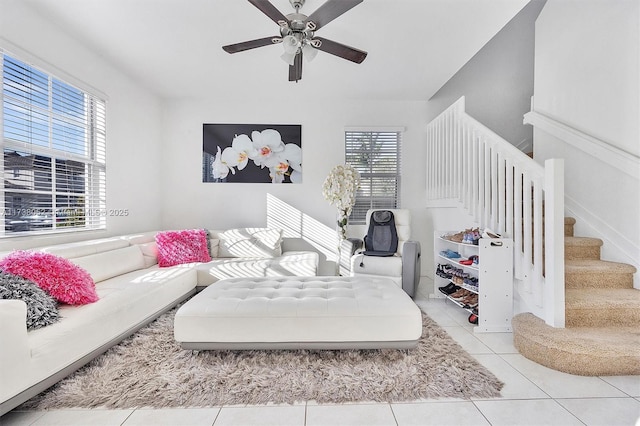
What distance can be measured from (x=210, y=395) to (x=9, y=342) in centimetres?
95

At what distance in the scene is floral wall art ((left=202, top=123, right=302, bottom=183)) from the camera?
14.8 ft

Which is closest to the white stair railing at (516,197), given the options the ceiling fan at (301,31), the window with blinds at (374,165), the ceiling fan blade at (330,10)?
the window with blinds at (374,165)

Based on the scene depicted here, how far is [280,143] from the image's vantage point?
453cm

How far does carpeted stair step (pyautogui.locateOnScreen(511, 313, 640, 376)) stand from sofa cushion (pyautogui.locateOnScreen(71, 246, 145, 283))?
3.31m

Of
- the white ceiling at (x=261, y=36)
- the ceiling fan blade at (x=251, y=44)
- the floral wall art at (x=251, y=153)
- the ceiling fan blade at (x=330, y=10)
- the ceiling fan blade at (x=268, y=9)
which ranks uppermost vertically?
the white ceiling at (x=261, y=36)

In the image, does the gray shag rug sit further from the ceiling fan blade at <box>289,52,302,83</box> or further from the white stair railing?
the ceiling fan blade at <box>289,52,302,83</box>

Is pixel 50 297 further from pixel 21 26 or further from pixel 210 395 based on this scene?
pixel 21 26

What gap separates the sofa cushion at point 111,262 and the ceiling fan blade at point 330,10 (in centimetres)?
253

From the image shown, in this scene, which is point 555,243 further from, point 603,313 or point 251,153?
point 251,153

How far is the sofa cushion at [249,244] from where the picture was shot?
12.7 ft

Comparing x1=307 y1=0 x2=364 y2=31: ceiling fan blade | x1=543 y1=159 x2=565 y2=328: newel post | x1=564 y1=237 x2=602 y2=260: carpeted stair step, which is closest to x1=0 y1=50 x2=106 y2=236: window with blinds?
x1=307 y1=0 x2=364 y2=31: ceiling fan blade

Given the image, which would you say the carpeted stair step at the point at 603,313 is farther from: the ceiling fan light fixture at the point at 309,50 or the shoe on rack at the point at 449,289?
the ceiling fan light fixture at the point at 309,50

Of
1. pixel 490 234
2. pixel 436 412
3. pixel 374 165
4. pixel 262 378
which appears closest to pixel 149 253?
pixel 262 378

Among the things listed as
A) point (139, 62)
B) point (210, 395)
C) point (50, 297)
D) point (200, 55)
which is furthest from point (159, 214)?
point (210, 395)
